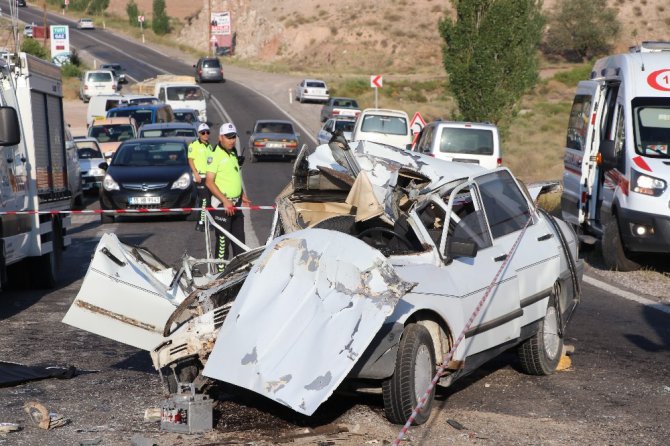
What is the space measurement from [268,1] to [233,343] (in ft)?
364

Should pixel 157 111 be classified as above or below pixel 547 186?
below

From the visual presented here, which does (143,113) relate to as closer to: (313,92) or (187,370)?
(313,92)

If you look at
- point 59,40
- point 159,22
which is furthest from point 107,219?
point 159,22

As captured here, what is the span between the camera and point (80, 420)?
23.4ft

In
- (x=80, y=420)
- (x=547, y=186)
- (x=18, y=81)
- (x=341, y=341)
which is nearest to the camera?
(x=341, y=341)

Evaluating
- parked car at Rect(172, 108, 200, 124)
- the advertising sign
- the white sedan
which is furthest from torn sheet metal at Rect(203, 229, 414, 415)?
the white sedan

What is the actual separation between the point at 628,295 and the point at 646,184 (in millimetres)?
2002

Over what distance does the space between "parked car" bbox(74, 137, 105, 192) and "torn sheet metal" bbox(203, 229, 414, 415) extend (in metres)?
22.0

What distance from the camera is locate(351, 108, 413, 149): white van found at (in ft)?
105

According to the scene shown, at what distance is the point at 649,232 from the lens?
14820 mm

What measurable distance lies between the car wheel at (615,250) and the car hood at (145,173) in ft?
31.3

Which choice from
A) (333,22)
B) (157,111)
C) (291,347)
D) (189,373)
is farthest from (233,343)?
(333,22)

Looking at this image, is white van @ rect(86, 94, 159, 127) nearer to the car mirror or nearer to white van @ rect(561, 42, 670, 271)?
white van @ rect(561, 42, 670, 271)

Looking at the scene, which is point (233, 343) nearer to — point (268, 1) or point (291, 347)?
point (291, 347)
